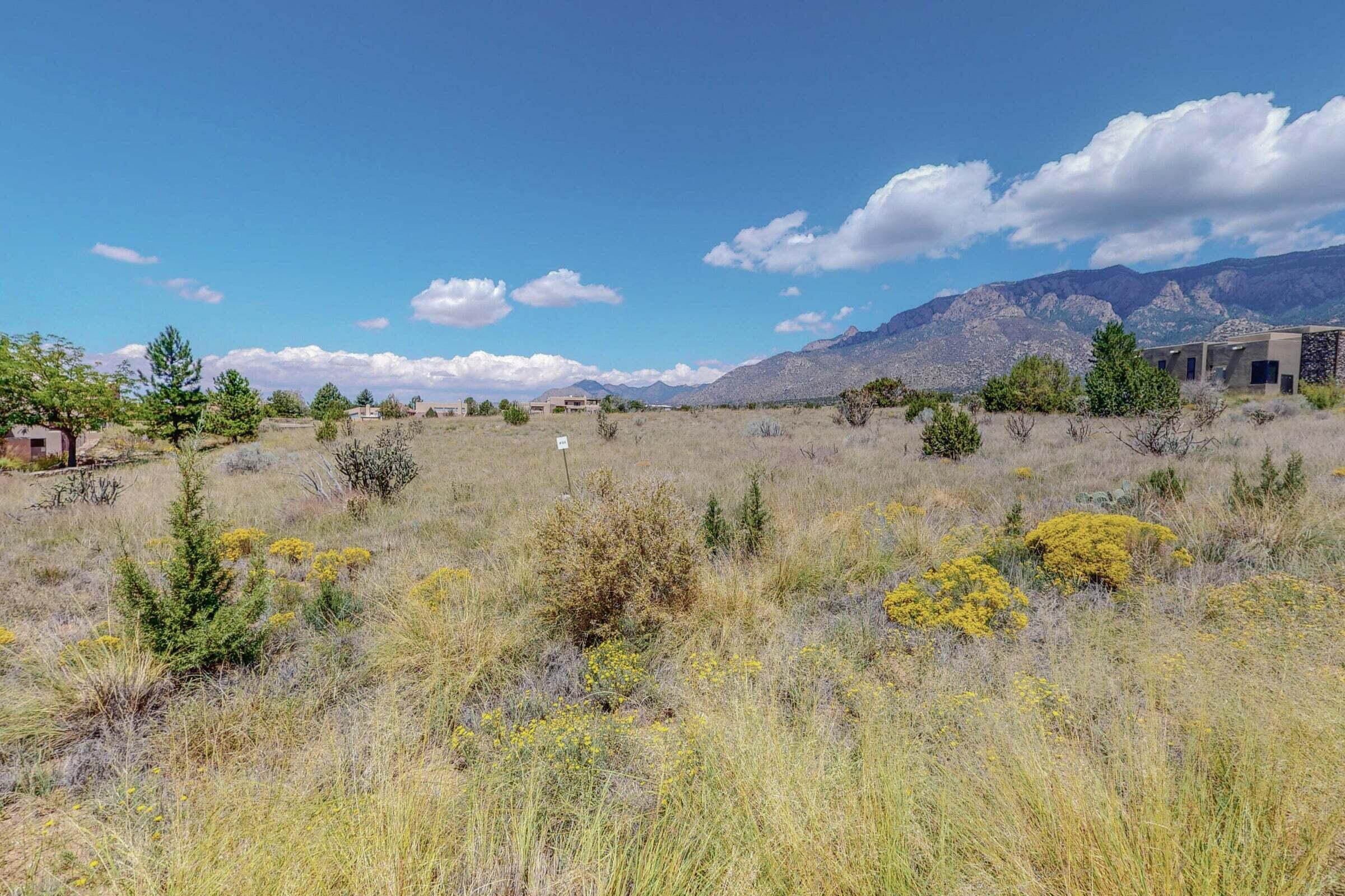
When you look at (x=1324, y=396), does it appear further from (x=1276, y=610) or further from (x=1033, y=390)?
(x=1276, y=610)

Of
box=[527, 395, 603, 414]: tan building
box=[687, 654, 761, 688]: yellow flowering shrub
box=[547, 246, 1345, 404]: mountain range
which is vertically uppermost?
box=[547, 246, 1345, 404]: mountain range

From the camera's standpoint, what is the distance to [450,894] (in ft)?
5.26

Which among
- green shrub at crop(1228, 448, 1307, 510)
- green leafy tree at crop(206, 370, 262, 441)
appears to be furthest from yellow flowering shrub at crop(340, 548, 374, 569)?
green leafy tree at crop(206, 370, 262, 441)

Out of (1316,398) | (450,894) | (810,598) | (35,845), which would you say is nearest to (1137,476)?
(810,598)

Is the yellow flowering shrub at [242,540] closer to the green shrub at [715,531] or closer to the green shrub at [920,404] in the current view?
the green shrub at [715,531]

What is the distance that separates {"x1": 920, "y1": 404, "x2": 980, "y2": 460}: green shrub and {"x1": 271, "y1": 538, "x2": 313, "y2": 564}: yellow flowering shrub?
11.7m

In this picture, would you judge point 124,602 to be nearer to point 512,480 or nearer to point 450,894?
point 450,894

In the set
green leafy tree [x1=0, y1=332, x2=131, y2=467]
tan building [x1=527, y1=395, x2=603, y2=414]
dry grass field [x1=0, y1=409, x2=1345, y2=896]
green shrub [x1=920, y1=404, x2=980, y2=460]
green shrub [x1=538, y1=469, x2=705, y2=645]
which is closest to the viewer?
dry grass field [x1=0, y1=409, x2=1345, y2=896]

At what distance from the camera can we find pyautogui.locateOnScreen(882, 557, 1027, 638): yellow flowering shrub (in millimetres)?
3365

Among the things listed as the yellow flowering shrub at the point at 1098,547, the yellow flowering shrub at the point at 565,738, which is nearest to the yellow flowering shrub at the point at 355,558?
the yellow flowering shrub at the point at 565,738

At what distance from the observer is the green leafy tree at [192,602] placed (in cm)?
313

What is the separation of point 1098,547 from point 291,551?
8.05m

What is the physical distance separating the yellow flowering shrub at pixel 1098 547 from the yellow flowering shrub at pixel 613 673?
3.57 meters

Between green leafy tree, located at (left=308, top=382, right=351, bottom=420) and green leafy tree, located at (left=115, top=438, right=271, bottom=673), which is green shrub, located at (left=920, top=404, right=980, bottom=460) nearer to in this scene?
green leafy tree, located at (left=115, top=438, right=271, bottom=673)
